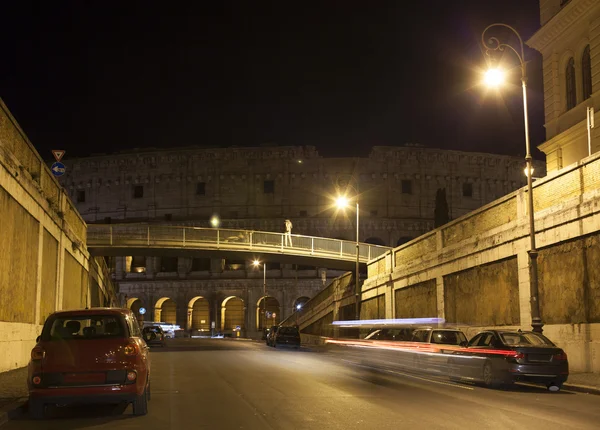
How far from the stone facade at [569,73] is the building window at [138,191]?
60941 millimetres

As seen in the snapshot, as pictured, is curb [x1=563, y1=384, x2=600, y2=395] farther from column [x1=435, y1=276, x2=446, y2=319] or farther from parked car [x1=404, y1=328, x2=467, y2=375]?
column [x1=435, y1=276, x2=446, y2=319]

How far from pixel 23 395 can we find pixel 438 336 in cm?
1249

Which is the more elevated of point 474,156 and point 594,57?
point 474,156

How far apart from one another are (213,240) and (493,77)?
105 feet

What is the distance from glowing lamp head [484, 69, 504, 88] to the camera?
22422 mm

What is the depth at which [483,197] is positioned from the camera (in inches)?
3447

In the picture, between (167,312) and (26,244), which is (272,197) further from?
(26,244)

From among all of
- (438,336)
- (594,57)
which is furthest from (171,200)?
(438,336)

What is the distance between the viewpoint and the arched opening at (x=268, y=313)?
3462 inches

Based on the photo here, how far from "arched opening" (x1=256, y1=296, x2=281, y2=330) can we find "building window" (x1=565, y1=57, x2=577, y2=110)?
57.5m

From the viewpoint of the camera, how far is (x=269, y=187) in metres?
86.8

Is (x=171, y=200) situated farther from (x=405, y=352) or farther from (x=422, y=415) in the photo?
(x=422, y=415)

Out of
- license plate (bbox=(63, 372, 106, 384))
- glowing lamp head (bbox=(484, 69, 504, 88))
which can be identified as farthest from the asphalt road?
glowing lamp head (bbox=(484, 69, 504, 88))

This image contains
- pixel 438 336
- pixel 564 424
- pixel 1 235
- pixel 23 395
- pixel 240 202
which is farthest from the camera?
pixel 240 202
